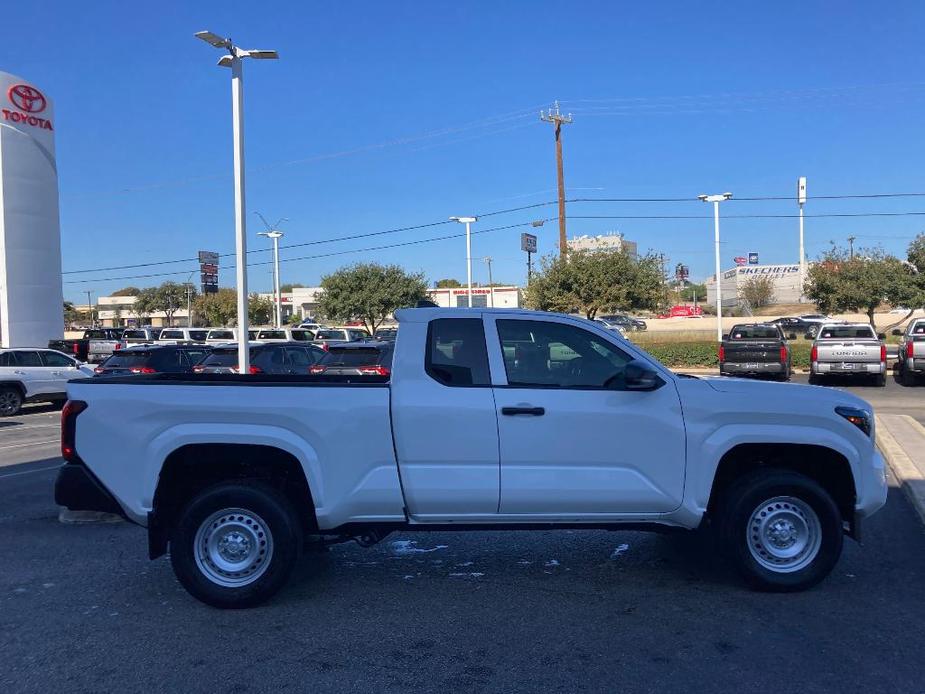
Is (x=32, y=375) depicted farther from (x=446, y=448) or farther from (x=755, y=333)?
(x=755, y=333)

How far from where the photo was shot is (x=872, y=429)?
5461mm

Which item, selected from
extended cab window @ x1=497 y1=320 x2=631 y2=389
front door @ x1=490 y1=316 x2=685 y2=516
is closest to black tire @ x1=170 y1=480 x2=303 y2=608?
front door @ x1=490 y1=316 x2=685 y2=516

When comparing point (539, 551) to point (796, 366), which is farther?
point (796, 366)

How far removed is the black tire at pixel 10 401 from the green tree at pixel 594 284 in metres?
23.9

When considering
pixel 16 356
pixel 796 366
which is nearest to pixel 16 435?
pixel 16 356

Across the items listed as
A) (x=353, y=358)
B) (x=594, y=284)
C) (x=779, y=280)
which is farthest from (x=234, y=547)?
(x=779, y=280)

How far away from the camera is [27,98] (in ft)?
111

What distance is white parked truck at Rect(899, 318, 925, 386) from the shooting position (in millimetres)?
21484

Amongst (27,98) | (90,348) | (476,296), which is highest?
(27,98)

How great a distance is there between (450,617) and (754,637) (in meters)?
A: 1.89

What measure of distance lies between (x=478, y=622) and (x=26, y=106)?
36596 mm

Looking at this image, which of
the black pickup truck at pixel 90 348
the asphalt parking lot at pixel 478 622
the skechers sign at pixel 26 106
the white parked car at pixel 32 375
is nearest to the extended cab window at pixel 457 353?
the asphalt parking lot at pixel 478 622

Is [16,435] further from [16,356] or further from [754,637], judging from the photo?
[754,637]

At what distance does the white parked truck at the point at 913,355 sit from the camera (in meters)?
21.5
